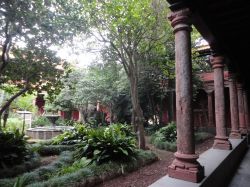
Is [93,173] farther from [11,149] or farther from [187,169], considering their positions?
[187,169]

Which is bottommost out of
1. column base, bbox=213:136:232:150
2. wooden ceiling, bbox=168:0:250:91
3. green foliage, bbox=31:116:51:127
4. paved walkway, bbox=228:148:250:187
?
paved walkway, bbox=228:148:250:187

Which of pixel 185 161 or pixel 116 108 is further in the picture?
pixel 116 108

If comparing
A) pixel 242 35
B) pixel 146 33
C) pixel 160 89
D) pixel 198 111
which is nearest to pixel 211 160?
pixel 242 35

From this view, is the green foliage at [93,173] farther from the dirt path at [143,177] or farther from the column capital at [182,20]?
the column capital at [182,20]

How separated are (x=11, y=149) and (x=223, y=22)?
7232 millimetres

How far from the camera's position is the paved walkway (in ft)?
16.4

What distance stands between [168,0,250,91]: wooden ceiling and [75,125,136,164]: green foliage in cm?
415

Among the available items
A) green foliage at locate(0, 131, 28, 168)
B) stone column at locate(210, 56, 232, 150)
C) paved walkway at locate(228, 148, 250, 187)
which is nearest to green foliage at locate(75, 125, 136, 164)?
green foliage at locate(0, 131, 28, 168)

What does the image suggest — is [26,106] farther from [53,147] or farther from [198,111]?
[198,111]

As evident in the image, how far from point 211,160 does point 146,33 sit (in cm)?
710

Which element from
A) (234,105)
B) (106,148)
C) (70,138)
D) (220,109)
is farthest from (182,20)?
(70,138)

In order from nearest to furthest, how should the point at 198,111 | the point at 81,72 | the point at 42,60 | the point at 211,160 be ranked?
the point at 211,160 < the point at 42,60 < the point at 198,111 < the point at 81,72

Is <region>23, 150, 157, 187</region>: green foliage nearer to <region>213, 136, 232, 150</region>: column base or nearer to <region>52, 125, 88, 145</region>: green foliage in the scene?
<region>213, 136, 232, 150</region>: column base

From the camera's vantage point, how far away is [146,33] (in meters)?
10.4
